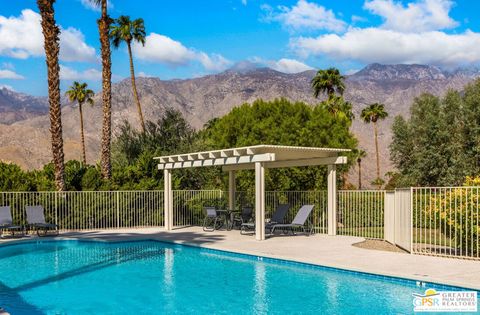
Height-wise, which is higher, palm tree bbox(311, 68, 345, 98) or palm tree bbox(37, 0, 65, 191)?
palm tree bbox(311, 68, 345, 98)

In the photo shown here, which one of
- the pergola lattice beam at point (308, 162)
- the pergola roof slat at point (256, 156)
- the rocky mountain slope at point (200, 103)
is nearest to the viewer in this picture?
the pergola roof slat at point (256, 156)

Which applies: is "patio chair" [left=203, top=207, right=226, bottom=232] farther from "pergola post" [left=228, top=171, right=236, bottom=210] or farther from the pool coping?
the pool coping

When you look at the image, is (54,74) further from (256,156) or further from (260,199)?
(260,199)

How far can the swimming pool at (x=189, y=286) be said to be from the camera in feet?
29.0

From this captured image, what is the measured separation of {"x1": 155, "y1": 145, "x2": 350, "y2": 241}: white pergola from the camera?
1664 cm

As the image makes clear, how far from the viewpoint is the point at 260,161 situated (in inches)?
655

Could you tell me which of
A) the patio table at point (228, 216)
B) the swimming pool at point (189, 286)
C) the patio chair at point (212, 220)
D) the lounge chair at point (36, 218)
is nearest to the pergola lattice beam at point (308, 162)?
the patio table at point (228, 216)

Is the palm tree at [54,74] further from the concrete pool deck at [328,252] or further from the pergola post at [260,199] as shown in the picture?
the pergola post at [260,199]

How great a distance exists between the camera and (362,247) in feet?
48.8

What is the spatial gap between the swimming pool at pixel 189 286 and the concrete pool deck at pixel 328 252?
0.27 m

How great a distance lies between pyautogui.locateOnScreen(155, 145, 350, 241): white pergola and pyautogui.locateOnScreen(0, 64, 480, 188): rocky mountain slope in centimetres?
6265

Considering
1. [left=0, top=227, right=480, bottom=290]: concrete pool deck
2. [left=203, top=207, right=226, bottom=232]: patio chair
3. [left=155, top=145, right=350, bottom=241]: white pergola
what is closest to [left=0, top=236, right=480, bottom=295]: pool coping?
[left=0, top=227, right=480, bottom=290]: concrete pool deck

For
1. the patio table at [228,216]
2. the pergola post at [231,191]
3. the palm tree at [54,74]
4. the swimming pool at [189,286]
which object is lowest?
the swimming pool at [189,286]

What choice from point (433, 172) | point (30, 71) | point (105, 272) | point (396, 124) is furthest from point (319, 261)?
point (30, 71)
